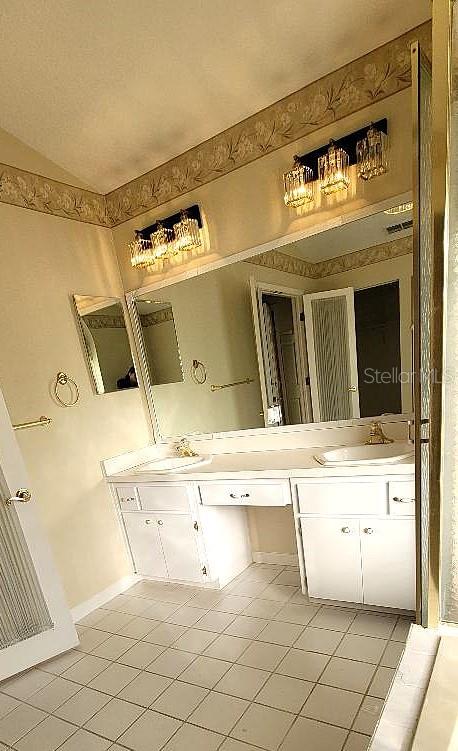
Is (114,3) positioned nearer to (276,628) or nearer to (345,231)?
(345,231)

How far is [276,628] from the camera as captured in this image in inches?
77.6

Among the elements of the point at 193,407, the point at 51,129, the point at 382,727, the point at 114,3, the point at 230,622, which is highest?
the point at 114,3

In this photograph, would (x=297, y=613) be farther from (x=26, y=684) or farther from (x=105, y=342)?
(x=105, y=342)

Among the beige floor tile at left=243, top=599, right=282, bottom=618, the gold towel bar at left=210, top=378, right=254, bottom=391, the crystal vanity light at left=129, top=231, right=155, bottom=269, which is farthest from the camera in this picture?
the crystal vanity light at left=129, top=231, right=155, bottom=269

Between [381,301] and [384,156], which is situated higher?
[384,156]

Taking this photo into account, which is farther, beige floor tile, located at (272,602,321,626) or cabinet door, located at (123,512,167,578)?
cabinet door, located at (123,512,167,578)

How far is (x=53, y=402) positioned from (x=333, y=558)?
71.3 inches

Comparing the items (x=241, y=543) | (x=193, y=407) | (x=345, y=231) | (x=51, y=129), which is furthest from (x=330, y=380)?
(x=51, y=129)

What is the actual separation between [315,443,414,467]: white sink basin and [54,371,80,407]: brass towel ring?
153cm

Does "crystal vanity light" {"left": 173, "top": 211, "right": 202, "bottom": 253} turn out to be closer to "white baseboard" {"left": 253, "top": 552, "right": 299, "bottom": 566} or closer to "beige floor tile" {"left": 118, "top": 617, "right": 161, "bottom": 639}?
"white baseboard" {"left": 253, "top": 552, "right": 299, "bottom": 566}

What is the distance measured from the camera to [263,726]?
145 centimetres

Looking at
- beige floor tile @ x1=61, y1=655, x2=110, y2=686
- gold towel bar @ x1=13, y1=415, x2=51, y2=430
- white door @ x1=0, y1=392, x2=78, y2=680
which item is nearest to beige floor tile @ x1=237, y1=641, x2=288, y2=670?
beige floor tile @ x1=61, y1=655, x2=110, y2=686

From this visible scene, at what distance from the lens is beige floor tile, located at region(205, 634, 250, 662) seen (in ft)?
6.02

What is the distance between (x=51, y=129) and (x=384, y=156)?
6.03 ft
